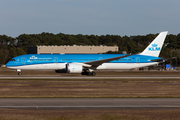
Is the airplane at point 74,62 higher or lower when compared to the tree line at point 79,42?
lower

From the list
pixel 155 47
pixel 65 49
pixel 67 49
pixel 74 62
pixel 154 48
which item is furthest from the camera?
pixel 67 49

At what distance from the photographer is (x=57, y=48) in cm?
9944

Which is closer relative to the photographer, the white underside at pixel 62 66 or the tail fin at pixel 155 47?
the white underside at pixel 62 66

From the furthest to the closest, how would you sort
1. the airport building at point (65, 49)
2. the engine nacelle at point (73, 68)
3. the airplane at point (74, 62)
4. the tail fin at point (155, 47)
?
the airport building at point (65, 49) → the tail fin at point (155, 47) → the airplane at point (74, 62) → the engine nacelle at point (73, 68)

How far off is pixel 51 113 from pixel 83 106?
8.70 feet

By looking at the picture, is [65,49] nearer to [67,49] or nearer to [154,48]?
[67,49]

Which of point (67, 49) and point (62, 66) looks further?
point (67, 49)

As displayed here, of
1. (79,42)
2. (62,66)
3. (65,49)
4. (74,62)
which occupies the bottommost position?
(62,66)

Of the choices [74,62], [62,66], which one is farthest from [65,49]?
[62,66]

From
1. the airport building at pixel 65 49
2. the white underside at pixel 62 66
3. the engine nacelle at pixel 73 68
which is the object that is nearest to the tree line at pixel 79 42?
the airport building at pixel 65 49

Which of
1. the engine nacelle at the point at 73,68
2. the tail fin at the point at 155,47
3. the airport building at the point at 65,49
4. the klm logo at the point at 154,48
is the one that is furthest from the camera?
the airport building at the point at 65,49

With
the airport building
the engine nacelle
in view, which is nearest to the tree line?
the airport building

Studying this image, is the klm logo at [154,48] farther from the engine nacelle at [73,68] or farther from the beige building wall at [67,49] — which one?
the beige building wall at [67,49]

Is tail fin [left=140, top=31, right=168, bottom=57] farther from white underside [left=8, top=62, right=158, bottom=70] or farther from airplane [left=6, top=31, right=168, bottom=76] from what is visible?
white underside [left=8, top=62, right=158, bottom=70]
